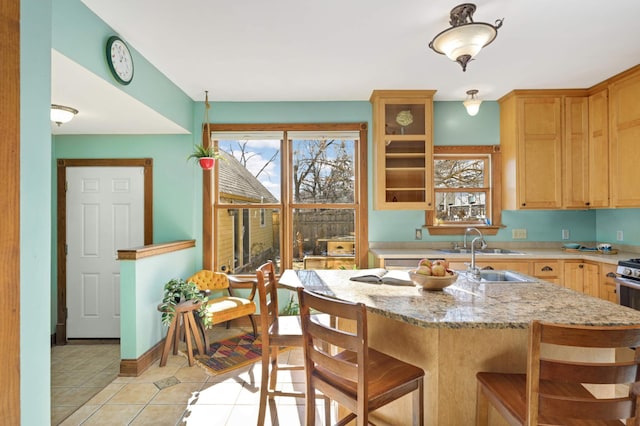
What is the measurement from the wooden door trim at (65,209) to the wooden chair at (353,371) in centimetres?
306

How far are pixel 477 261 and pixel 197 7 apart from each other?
3.32 meters

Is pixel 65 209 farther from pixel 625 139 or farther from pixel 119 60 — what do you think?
pixel 625 139

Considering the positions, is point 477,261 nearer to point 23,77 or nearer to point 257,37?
point 257,37

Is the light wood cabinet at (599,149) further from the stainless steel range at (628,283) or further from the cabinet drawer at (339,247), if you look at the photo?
the cabinet drawer at (339,247)

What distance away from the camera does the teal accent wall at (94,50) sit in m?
2.03

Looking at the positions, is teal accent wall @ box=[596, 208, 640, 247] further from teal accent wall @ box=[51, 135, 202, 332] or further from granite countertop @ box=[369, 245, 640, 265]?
teal accent wall @ box=[51, 135, 202, 332]

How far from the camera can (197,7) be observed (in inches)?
88.0

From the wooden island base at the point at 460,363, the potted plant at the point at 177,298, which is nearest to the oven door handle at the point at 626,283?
the wooden island base at the point at 460,363

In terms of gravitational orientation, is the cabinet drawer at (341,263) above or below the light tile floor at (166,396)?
above

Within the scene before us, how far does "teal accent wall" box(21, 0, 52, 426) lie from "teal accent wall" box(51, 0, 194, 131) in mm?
1017

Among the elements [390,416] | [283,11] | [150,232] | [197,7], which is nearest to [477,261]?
[390,416]

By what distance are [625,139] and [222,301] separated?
4335 millimetres

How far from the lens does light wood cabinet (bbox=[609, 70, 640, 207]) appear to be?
3.20m

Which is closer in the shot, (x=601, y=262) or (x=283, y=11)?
(x=283, y=11)
